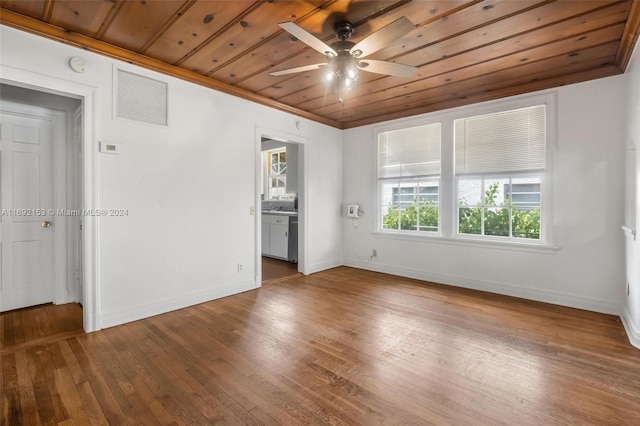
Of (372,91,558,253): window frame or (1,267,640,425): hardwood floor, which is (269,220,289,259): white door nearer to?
(372,91,558,253): window frame

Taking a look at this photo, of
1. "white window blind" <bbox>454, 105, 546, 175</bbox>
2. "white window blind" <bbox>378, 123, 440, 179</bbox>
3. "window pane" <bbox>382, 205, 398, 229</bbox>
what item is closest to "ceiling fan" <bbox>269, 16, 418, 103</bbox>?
"white window blind" <bbox>454, 105, 546, 175</bbox>

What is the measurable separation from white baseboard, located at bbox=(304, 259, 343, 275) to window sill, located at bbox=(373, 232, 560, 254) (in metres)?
0.87

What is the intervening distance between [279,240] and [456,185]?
3.32m

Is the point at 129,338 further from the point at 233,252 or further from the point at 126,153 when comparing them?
the point at 126,153

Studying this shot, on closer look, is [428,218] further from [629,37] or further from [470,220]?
[629,37]

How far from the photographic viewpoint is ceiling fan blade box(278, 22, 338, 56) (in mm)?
1855

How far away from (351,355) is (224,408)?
1.00 m

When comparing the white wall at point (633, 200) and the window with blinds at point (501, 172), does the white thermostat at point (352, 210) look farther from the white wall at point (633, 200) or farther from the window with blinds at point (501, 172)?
the white wall at point (633, 200)

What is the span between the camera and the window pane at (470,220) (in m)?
4.13

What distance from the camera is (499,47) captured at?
107 inches

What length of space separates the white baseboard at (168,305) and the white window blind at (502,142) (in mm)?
3404

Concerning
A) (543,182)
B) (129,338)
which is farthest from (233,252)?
(543,182)

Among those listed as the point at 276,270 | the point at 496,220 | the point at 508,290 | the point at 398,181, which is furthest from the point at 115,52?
the point at 508,290

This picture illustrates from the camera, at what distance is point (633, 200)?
2703 mm
